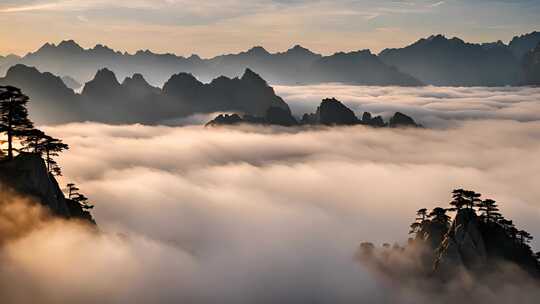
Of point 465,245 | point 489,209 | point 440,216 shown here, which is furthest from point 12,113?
point 489,209

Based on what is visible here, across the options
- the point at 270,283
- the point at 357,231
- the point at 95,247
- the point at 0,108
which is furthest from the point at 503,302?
the point at 357,231

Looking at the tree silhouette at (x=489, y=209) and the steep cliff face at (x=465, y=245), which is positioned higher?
the tree silhouette at (x=489, y=209)

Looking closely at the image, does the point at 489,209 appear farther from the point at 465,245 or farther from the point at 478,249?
the point at 465,245

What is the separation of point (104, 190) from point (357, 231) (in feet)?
271

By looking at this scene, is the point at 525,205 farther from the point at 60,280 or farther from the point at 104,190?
the point at 60,280

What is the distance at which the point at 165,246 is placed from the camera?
10756 centimetres

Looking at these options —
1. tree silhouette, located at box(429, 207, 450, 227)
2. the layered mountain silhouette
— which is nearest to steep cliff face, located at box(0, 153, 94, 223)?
the layered mountain silhouette

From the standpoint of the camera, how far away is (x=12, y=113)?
180 feet

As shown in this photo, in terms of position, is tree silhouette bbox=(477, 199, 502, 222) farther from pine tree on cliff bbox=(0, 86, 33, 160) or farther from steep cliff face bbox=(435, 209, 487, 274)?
pine tree on cliff bbox=(0, 86, 33, 160)

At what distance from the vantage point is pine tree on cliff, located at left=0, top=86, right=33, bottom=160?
53656 mm

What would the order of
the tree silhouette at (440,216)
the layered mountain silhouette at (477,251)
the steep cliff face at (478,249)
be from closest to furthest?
the steep cliff face at (478,249), the layered mountain silhouette at (477,251), the tree silhouette at (440,216)

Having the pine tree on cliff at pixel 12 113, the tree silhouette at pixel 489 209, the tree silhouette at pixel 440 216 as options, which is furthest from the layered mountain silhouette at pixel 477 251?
the pine tree on cliff at pixel 12 113

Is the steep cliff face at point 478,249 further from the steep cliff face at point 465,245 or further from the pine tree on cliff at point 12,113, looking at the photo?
the pine tree on cliff at point 12,113

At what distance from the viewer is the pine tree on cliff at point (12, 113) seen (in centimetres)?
5366
